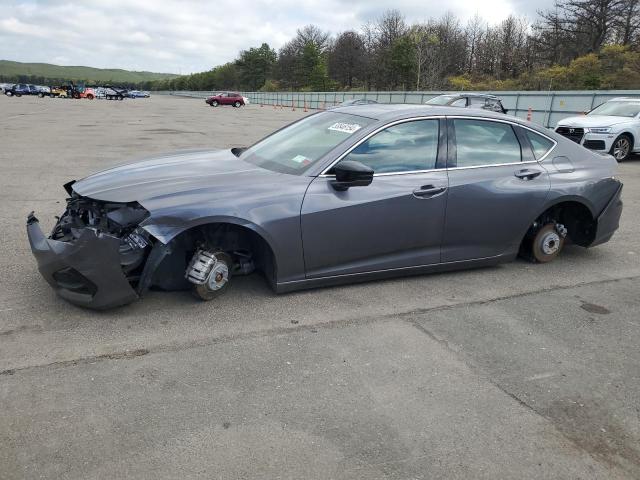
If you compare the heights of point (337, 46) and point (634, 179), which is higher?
point (337, 46)

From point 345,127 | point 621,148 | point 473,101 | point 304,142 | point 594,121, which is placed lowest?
point 621,148

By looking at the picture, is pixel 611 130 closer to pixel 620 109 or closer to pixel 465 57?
pixel 620 109

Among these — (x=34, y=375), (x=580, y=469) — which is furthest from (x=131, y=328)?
(x=580, y=469)

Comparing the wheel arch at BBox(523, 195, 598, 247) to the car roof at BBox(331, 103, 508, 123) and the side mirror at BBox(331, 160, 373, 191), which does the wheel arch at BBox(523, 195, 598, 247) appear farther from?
the side mirror at BBox(331, 160, 373, 191)

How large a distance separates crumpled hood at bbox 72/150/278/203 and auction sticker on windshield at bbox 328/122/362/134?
758mm

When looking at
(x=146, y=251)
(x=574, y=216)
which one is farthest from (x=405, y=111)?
(x=146, y=251)

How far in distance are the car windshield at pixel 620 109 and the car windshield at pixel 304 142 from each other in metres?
12.2

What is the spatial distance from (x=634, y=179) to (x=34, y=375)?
11998 mm

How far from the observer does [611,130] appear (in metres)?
13.0

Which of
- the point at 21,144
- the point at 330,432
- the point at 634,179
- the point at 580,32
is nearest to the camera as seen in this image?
the point at 330,432

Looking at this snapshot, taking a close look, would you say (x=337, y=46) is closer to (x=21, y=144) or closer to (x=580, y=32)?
(x=580, y=32)

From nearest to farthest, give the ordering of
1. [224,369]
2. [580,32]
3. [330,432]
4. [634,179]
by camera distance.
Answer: [330,432] < [224,369] < [634,179] < [580,32]

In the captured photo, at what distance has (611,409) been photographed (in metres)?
2.85

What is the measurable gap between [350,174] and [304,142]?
0.88 m
